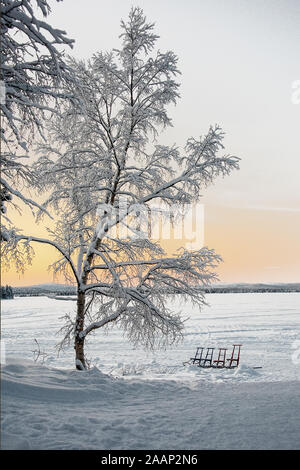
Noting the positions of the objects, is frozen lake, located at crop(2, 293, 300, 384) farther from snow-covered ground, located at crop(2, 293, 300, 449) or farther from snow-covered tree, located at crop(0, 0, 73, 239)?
snow-covered tree, located at crop(0, 0, 73, 239)

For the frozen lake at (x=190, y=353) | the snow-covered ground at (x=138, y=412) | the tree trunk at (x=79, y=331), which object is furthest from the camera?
the frozen lake at (x=190, y=353)

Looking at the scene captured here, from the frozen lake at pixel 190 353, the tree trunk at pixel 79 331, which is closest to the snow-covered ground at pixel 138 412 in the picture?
the tree trunk at pixel 79 331

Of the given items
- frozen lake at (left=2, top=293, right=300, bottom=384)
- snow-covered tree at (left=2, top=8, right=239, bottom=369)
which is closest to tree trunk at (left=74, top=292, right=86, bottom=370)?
snow-covered tree at (left=2, top=8, right=239, bottom=369)

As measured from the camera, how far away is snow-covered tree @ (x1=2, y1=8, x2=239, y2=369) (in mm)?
10078

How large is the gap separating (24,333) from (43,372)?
85.1 feet

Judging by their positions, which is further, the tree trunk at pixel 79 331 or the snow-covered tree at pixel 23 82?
the tree trunk at pixel 79 331

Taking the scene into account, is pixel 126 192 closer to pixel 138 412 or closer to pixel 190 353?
pixel 138 412

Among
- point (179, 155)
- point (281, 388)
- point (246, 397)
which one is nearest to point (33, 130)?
point (179, 155)

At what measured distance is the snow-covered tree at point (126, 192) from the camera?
1008 cm

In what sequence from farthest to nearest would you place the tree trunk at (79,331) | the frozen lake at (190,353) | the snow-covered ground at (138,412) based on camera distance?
1. the frozen lake at (190,353)
2. the tree trunk at (79,331)
3. the snow-covered ground at (138,412)

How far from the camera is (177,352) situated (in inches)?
875

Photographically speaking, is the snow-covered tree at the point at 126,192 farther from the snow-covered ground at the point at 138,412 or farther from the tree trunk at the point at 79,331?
the snow-covered ground at the point at 138,412

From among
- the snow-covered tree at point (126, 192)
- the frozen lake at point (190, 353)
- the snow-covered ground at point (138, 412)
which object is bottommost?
the frozen lake at point (190, 353)

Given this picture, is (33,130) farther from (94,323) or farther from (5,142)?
(94,323)
